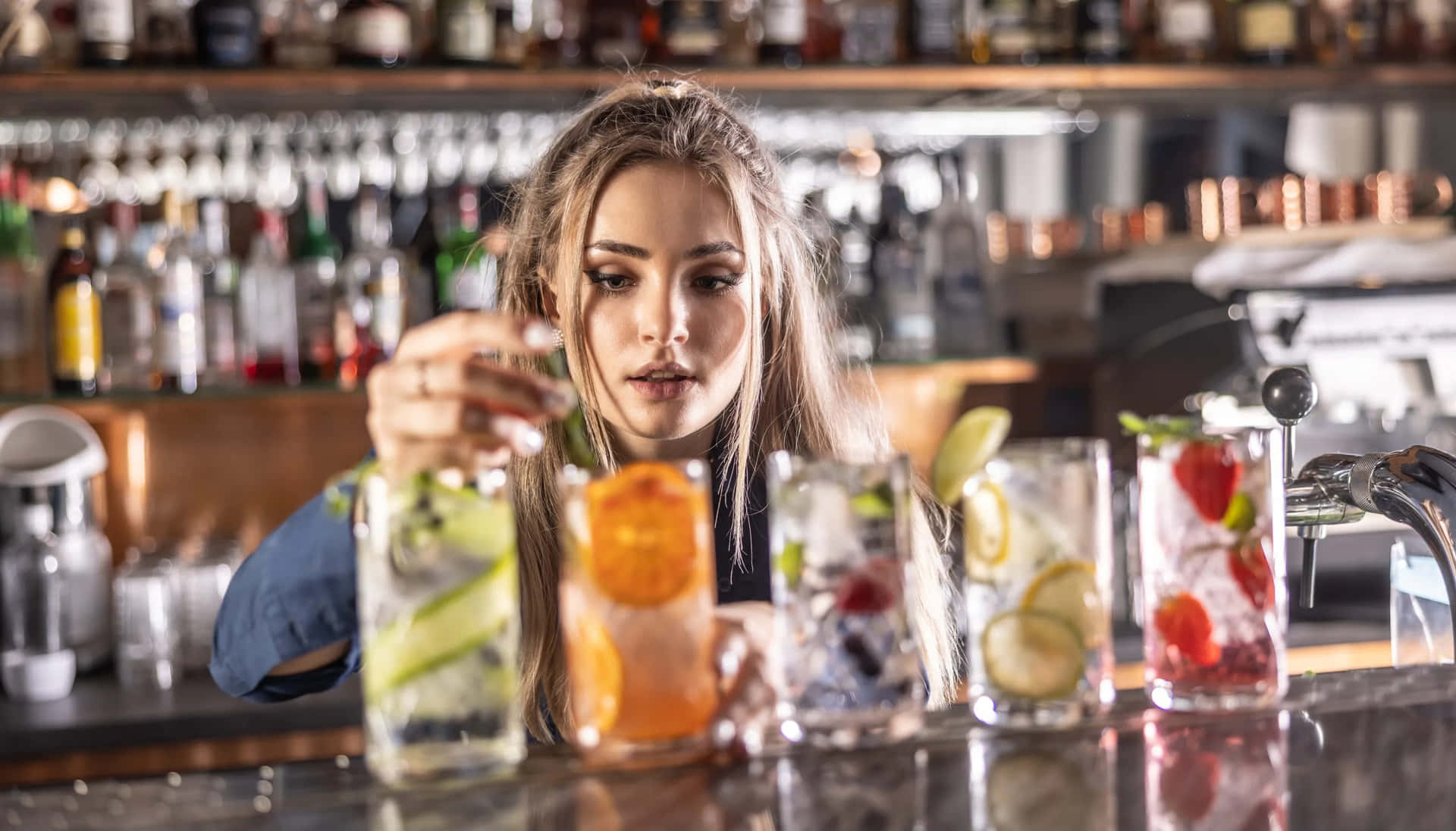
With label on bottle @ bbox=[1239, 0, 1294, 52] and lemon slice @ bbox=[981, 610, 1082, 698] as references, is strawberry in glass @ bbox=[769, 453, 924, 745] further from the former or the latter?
label on bottle @ bbox=[1239, 0, 1294, 52]

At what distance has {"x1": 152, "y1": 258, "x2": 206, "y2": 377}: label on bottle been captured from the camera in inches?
82.2

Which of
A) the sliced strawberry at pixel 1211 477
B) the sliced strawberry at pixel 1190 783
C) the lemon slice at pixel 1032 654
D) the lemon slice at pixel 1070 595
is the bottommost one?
the sliced strawberry at pixel 1190 783

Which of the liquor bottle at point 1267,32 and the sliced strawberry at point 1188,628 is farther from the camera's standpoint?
the liquor bottle at point 1267,32

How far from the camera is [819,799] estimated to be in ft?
1.97

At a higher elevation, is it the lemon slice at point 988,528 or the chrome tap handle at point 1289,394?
the chrome tap handle at point 1289,394

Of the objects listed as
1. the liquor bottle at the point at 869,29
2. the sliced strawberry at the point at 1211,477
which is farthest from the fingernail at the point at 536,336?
the liquor bottle at the point at 869,29

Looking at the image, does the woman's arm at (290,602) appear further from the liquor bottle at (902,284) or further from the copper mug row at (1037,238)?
the copper mug row at (1037,238)

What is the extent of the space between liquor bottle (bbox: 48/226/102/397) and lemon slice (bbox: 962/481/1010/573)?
1719mm

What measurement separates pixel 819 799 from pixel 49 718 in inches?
60.9

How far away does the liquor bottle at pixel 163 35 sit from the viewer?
2.04 metres

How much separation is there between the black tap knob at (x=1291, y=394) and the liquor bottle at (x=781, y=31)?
4.71 ft

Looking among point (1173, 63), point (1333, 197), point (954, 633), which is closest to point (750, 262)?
point (954, 633)

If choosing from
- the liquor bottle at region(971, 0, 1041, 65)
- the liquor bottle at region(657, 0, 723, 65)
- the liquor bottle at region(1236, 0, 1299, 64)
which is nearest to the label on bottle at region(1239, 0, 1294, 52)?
the liquor bottle at region(1236, 0, 1299, 64)

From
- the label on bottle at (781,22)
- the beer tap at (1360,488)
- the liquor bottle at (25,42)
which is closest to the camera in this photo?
the beer tap at (1360,488)
